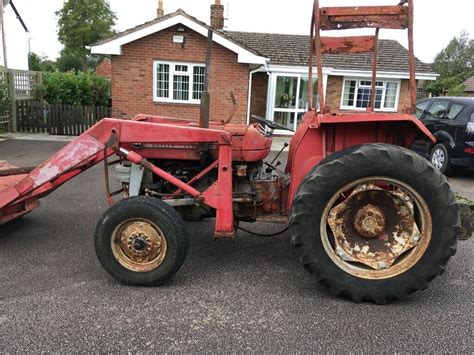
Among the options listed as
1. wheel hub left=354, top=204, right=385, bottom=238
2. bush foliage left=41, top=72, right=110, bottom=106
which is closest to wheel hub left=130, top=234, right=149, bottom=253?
wheel hub left=354, top=204, right=385, bottom=238

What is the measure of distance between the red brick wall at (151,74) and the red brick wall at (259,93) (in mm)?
2575

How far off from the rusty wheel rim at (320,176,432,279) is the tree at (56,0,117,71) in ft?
138

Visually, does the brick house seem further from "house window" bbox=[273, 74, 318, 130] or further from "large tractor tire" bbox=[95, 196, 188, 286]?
"large tractor tire" bbox=[95, 196, 188, 286]

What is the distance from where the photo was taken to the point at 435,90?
4106 centimetres

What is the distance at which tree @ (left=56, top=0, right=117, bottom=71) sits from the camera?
4065 cm

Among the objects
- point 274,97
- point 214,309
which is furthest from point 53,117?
point 214,309

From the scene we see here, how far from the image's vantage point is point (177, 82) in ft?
45.0

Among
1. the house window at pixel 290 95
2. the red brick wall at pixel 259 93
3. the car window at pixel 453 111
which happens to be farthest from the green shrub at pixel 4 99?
the car window at pixel 453 111

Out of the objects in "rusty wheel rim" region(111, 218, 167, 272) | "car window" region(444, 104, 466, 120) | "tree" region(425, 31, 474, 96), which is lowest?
"rusty wheel rim" region(111, 218, 167, 272)

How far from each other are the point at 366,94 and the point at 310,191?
49.4ft

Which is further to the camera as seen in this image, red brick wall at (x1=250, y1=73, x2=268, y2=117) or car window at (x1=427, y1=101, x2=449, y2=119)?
red brick wall at (x1=250, y1=73, x2=268, y2=117)

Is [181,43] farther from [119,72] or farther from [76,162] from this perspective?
[76,162]

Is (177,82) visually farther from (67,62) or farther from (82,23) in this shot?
(67,62)

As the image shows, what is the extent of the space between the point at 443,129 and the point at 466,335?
23.6 ft
